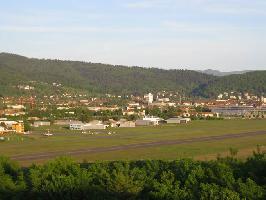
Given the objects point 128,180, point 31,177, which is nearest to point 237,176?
point 128,180

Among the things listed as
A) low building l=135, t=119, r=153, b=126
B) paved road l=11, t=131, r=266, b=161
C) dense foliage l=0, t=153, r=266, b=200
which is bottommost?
paved road l=11, t=131, r=266, b=161

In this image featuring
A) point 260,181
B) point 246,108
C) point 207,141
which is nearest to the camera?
point 260,181

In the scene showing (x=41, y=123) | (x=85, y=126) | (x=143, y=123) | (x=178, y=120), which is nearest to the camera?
(x=85, y=126)

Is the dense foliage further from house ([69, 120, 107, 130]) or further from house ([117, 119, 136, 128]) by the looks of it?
house ([117, 119, 136, 128])

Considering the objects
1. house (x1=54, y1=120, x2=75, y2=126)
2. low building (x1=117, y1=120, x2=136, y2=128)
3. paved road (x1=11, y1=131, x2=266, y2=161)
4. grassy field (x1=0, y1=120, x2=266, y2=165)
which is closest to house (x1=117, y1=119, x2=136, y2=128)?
low building (x1=117, y1=120, x2=136, y2=128)

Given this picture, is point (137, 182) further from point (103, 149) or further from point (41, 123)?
point (41, 123)

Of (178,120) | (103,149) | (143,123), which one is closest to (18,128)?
(143,123)

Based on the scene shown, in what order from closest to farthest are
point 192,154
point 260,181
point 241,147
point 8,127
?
point 260,181 → point 192,154 → point 241,147 → point 8,127

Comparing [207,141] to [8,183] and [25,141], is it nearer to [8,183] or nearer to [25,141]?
[25,141]

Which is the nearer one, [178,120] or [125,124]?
[125,124]
